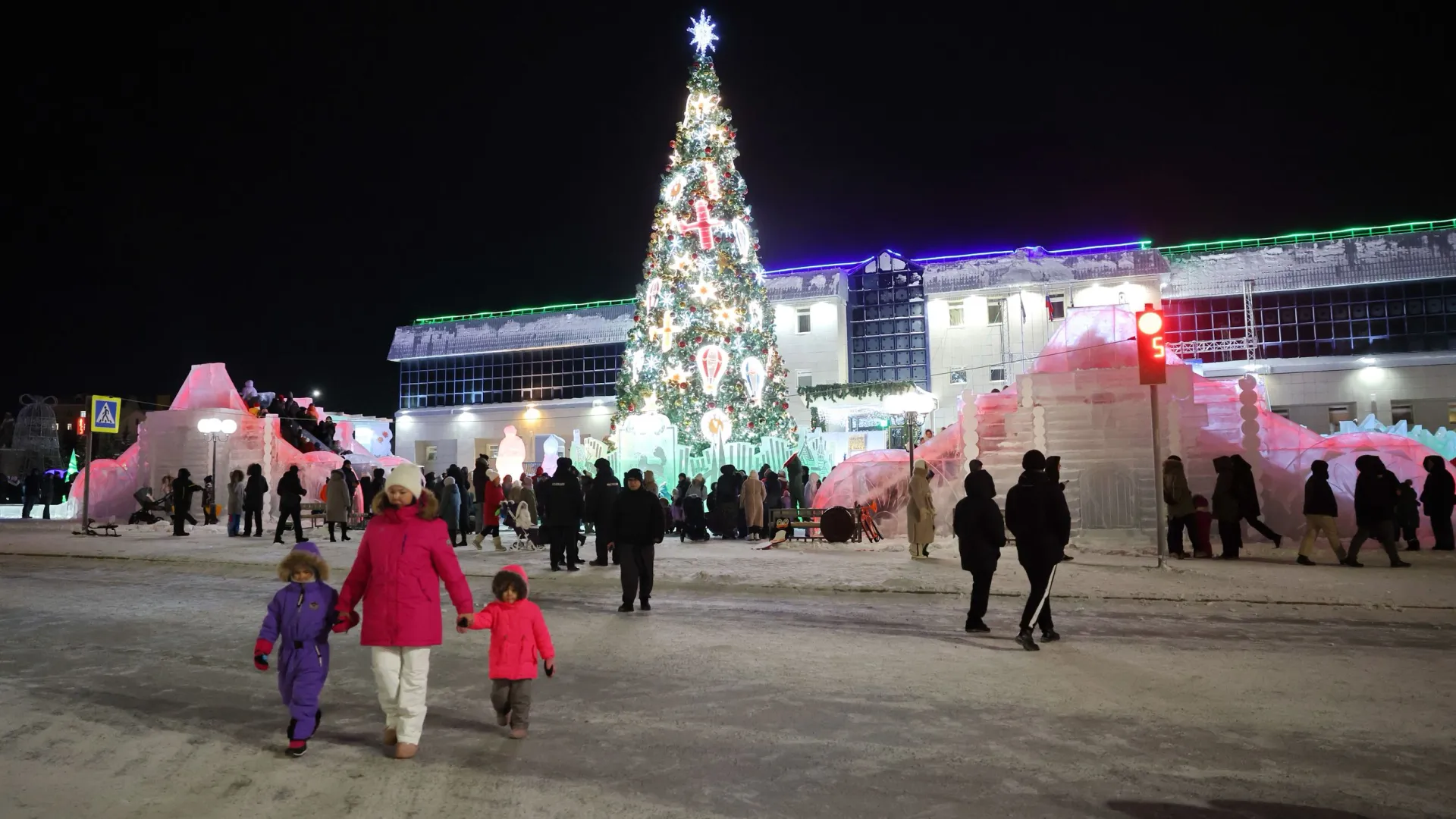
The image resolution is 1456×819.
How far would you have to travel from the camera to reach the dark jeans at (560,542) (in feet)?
43.3

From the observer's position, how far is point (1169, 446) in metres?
16.3

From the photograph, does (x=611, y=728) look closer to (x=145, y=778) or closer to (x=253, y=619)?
(x=145, y=778)

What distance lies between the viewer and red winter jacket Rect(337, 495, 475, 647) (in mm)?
4418

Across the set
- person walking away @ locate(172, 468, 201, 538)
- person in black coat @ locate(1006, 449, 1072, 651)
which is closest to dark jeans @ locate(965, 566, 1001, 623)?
person in black coat @ locate(1006, 449, 1072, 651)

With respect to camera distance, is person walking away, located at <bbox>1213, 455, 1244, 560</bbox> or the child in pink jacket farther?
person walking away, located at <bbox>1213, 455, 1244, 560</bbox>

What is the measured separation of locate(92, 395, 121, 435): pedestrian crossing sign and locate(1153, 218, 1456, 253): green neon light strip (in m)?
33.2

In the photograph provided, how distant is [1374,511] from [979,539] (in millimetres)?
8165

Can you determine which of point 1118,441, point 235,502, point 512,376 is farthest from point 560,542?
point 512,376

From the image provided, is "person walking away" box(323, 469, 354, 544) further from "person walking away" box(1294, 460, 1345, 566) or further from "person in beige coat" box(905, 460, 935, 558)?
"person walking away" box(1294, 460, 1345, 566)

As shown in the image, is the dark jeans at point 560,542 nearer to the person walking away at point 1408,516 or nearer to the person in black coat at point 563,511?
the person in black coat at point 563,511

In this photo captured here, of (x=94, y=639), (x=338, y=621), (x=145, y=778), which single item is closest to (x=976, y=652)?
(x=338, y=621)

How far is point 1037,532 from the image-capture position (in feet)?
24.0

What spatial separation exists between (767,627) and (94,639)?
19.3 ft

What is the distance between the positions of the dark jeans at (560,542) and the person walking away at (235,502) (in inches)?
411
